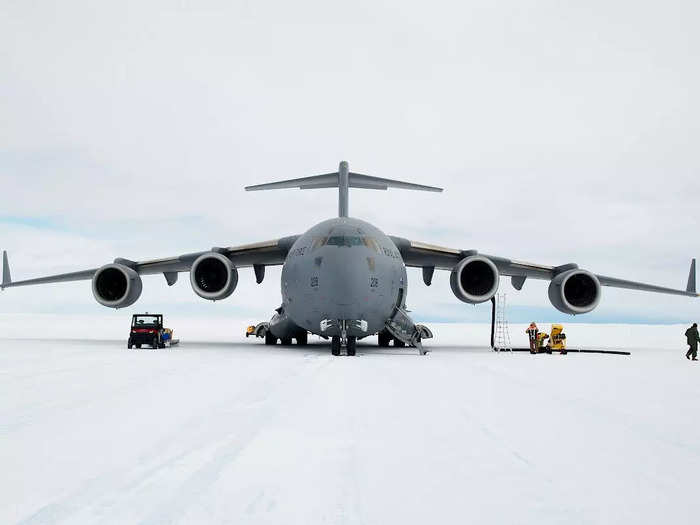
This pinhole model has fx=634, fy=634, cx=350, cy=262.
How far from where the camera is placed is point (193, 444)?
18.5 feet

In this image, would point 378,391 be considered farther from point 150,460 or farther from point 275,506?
point 275,506

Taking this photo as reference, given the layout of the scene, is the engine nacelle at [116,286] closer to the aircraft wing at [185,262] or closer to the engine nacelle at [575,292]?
the aircraft wing at [185,262]

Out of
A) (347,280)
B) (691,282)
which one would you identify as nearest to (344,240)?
(347,280)

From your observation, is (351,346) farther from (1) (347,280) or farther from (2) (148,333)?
(2) (148,333)

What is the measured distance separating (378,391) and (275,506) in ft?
18.5

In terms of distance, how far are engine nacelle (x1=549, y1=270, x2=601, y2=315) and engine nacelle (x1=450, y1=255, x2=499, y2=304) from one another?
2.89m

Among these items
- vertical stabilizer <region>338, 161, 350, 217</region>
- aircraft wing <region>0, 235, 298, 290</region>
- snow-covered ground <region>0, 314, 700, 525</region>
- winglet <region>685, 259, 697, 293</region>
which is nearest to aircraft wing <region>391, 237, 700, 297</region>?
winglet <region>685, 259, 697, 293</region>

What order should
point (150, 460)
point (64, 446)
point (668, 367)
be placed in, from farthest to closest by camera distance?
1. point (668, 367)
2. point (64, 446)
3. point (150, 460)

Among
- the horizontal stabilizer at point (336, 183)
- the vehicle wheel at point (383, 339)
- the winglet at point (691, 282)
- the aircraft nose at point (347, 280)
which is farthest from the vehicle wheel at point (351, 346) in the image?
the winglet at point (691, 282)

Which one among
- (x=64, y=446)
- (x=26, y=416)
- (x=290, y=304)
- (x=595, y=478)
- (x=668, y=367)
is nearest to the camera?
(x=595, y=478)

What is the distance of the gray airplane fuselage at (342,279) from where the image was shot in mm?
17453

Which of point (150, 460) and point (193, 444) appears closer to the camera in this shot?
point (150, 460)

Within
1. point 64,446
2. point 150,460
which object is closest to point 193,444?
point 150,460

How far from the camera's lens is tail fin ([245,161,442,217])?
79.5 feet
